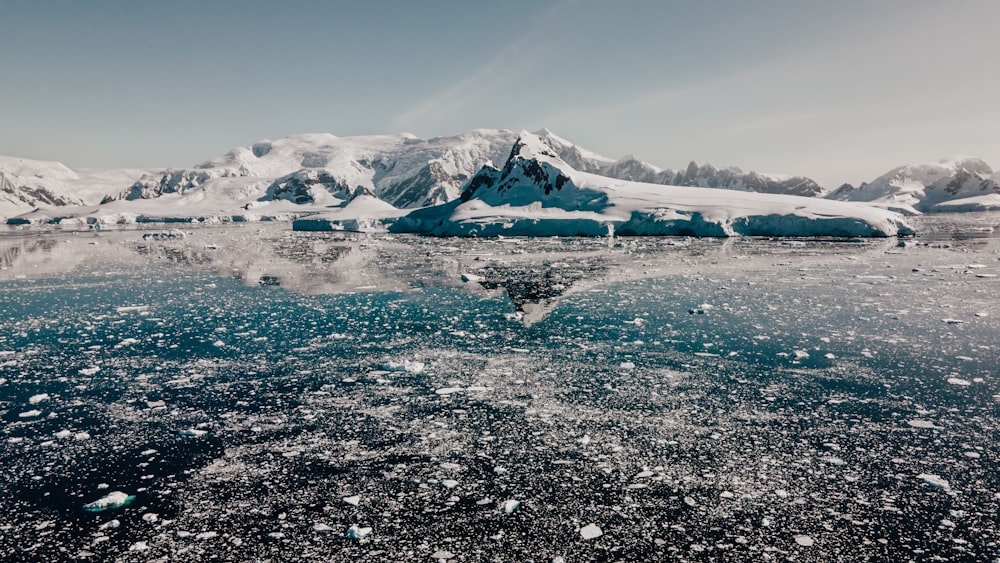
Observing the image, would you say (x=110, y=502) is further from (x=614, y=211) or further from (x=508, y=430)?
(x=614, y=211)

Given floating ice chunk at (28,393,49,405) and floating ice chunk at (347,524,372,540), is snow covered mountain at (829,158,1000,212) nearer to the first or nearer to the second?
floating ice chunk at (347,524,372,540)

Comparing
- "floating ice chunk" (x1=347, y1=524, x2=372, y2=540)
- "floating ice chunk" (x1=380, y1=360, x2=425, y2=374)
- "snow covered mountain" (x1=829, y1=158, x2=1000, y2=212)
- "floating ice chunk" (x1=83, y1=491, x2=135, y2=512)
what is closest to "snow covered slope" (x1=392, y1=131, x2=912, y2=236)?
"floating ice chunk" (x1=380, y1=360, x2=425, y2=374)

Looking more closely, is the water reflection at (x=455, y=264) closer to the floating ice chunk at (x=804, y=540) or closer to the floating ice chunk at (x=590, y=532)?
the floating ice chunk at (x=590, y=532)

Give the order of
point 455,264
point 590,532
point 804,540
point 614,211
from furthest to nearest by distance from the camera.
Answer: point 614,211 → point 455,264 → point 590,532 → point 804,540

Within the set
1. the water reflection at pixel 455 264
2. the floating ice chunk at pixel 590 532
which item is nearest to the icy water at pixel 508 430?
the floating ice chunk at pixel 590 532

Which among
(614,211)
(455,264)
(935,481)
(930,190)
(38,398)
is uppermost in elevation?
(930,190)

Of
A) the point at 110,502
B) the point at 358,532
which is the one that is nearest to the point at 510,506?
the point at 358,532
